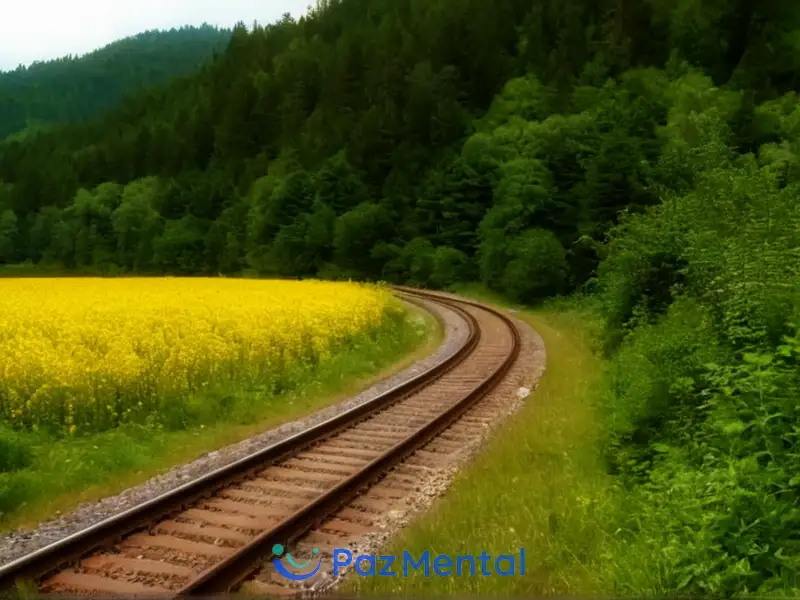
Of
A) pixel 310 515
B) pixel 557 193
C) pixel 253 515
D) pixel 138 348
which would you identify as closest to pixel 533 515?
pixel 310 515

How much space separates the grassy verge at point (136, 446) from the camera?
8969 mm

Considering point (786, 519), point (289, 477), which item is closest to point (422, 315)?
point (289, 477)

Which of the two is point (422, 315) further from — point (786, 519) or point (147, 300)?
point (786, 519)

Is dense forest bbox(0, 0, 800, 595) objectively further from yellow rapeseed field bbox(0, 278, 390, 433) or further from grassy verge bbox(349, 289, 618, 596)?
yellow rapeseed field bbox(0, 278, 390, 433)

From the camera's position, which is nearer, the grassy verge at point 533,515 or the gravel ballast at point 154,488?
the grassy verge at point 533,515

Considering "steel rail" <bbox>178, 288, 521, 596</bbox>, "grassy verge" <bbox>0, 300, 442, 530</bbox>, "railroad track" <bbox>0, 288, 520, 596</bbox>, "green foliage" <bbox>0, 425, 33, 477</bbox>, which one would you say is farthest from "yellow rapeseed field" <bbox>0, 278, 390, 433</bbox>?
"steel rail" <bbox>178, 288, 521, 596</bbox>

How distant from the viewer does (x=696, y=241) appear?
12.3 meters

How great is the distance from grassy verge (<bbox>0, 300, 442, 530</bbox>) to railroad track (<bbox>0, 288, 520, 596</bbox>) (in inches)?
68.3

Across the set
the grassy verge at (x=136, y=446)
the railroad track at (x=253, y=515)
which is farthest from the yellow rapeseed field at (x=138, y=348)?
the railroad track at (x=253, y=515)

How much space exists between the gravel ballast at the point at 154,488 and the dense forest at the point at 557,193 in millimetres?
5960

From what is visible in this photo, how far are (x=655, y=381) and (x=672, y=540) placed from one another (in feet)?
11.6

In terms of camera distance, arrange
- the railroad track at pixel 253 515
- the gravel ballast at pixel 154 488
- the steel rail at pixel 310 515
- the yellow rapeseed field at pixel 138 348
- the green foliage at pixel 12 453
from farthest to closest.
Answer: the yellow rapeseed field at pixel 138 348 → the green foliage at pixel 12 453 → the gravel ballast at pixel 154 488 → the railroad track at pixel 253 515 → the steel rail at pixel 310 515

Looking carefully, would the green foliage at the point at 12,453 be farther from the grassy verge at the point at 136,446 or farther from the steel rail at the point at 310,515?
the steel rail at the point at 310,515

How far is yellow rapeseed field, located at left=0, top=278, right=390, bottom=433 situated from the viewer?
39.3 ft
